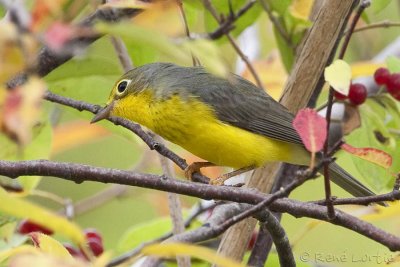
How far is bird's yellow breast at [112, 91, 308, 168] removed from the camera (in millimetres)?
3723

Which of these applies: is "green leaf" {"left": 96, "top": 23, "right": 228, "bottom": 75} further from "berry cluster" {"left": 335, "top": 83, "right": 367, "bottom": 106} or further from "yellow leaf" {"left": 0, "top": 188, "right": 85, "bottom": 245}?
"berry cluster" {"left": 335, "top": 83, "right": 367, "bottom": 106}

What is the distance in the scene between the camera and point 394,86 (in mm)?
3504

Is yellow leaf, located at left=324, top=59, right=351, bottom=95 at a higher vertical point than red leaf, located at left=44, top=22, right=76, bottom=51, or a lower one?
higher

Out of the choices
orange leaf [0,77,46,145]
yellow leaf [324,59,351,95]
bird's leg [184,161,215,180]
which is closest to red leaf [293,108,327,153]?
yellow leaf [324,59,351,95]

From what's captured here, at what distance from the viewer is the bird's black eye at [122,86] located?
377cm

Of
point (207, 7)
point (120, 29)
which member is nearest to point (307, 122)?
point (120, 29)

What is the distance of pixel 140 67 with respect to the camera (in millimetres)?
3750

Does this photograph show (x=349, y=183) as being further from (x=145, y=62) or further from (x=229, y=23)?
(x=145, y=62)

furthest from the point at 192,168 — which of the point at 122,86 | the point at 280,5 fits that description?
the point at 280,5

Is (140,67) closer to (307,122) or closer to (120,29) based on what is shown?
(307,122)

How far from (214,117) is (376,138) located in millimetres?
829

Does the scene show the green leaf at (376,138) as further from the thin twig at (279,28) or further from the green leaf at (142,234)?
the green leaf at (142,234)

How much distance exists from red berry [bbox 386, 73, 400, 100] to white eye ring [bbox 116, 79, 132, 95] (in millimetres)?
1209

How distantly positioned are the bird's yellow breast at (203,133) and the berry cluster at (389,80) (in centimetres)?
54
